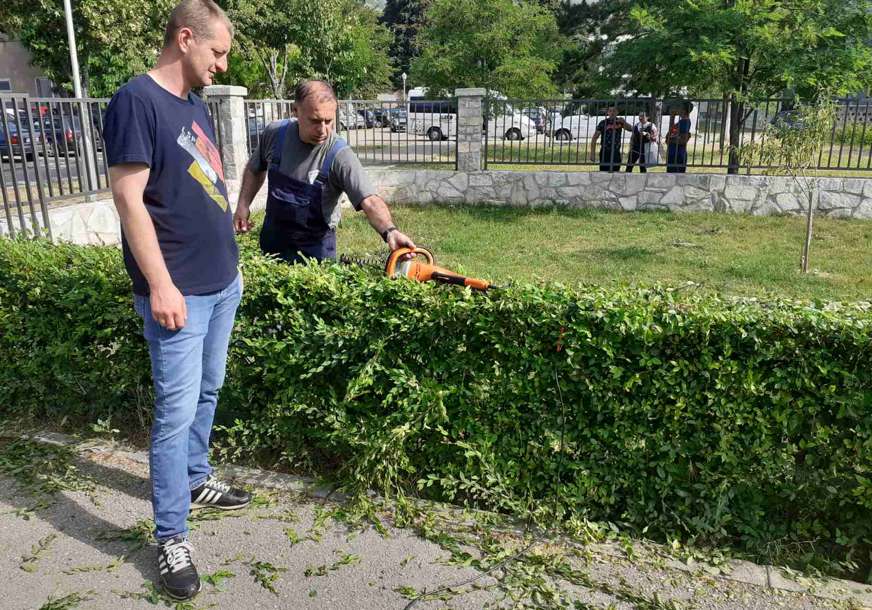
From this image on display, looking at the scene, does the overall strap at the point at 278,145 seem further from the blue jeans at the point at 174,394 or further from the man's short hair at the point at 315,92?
the blue jeans at the point at 174,394

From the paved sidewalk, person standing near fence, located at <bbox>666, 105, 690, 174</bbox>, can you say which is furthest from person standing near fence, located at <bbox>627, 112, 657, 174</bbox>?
the paved sidewalk

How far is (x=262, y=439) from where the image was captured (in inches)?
140

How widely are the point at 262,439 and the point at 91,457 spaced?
2.87 feet

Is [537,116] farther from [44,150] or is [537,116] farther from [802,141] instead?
[44,150]

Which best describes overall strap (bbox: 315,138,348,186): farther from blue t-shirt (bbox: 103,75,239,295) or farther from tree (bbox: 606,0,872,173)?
tree (bbox: 606,0,872,173)

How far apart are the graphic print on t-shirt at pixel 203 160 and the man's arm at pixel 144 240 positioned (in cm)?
20

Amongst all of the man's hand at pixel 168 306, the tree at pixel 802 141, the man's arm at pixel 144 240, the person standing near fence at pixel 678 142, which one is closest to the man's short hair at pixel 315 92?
the man's arm at pixel 144 240

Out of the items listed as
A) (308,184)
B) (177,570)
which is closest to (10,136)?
(308,184)

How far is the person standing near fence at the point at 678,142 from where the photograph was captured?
1223 centimetres

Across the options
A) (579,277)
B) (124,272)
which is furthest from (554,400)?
(579,277)

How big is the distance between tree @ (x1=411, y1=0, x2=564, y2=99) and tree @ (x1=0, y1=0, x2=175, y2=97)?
7548 mm

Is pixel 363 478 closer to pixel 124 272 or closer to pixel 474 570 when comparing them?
pixel 474 570

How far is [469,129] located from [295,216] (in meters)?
9.59

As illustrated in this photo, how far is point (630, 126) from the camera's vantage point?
12.8 metres
